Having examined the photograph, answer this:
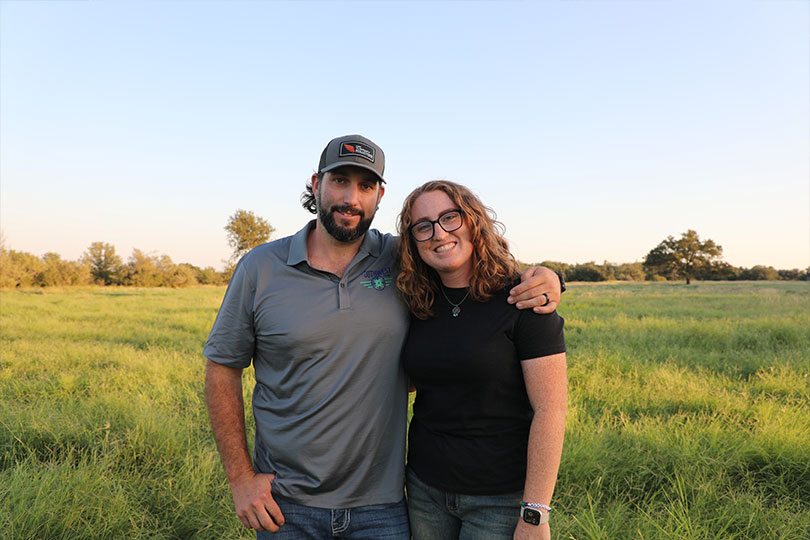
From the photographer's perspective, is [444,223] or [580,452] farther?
[580,452]

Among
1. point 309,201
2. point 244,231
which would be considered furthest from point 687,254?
point 309,201

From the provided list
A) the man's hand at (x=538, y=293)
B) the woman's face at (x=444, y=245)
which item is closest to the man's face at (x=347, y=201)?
the woman's face at (x=444, y=245)

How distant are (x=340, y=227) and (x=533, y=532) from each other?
1581mm

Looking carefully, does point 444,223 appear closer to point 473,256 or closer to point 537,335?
point 473,256

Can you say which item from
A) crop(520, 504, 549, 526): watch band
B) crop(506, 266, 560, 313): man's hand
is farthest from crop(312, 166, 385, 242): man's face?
crop(520, 504, 549, 526): watch band

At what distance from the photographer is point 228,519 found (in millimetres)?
3283

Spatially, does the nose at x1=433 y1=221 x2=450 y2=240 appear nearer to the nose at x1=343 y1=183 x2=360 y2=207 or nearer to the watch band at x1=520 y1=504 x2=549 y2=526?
the nose at x1=343 y1=183 x2=360 y2=207

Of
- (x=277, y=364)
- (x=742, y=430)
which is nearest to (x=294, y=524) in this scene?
(x=277, y=364)

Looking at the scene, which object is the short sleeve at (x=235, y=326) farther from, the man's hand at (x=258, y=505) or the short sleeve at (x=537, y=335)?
the short sleeve at (x=537, y=335)

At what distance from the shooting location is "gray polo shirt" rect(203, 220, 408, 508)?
2.14 metres

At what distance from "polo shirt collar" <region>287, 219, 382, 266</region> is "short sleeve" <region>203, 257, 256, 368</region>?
245 millimetres

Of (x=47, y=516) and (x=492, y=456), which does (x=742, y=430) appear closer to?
(x=492, y=456)

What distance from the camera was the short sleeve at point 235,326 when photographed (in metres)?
2.28

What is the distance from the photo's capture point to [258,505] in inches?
84.1
